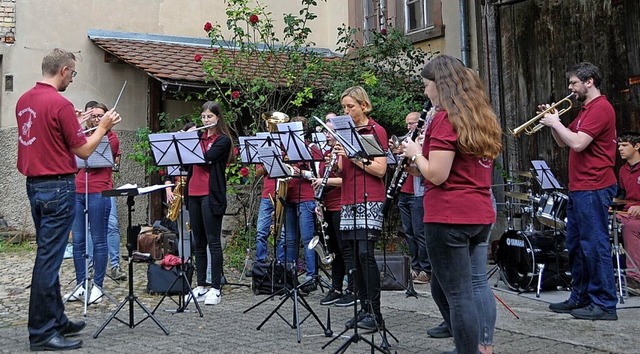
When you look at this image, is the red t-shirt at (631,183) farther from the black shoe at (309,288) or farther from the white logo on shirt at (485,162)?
the white logo on shirt at (485,162)

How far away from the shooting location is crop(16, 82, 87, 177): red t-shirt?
500 centimetres

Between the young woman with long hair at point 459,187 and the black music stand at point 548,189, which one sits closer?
the young woman with long hair at point 459,187

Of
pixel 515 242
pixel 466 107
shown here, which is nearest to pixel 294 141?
pixel 466 107

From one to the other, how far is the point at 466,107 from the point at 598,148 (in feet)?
8.01

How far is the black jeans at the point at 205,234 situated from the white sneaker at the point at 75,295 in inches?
48.3

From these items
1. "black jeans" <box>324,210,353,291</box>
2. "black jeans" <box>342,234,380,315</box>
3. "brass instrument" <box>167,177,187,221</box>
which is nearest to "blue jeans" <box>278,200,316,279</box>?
"black jeans" <box>324,210,353,291</box>

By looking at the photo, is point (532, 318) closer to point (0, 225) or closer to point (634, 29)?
point (634, 29)

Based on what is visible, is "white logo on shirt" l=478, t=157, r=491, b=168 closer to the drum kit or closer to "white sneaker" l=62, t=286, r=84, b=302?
the drum kit

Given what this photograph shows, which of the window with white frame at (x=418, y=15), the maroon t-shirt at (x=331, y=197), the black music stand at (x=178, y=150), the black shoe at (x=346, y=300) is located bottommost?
the black shoe at (x=346, y=300)

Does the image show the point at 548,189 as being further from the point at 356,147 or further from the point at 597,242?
the point at 356,147

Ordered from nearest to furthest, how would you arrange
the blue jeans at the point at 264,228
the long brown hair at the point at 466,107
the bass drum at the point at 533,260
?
1. the long brown hair at the point at 466,107
2. the bass drum at the point at 533,260
3. the blue jeans at the point at 264,228

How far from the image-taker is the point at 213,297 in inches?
265

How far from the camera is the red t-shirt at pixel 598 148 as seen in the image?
570 cm

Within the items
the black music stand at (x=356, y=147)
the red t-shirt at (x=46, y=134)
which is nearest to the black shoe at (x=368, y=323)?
the black music stand at (x=356, y=147)
